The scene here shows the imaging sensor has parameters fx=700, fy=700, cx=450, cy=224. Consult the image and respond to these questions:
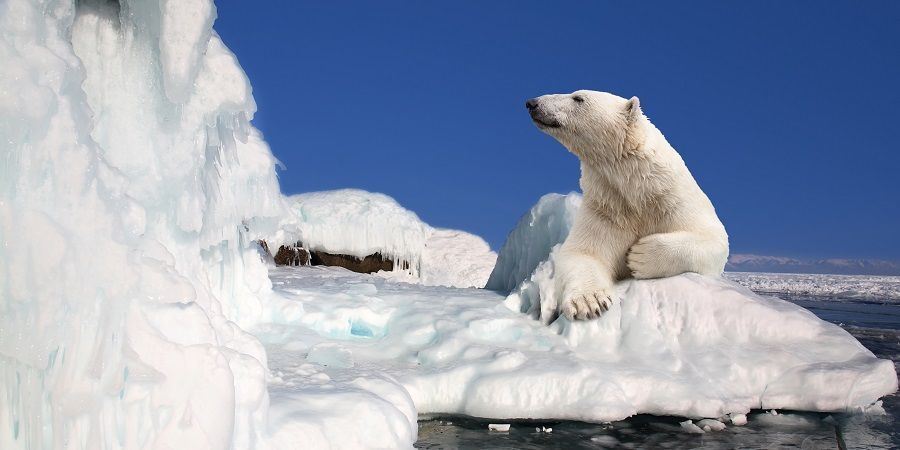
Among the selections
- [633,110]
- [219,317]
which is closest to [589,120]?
[633,110]

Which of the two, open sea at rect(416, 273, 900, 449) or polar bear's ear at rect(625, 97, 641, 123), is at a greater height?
polar bear's ear at rect(625, 97, 641, 123)

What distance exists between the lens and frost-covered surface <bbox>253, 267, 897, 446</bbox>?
139 inches

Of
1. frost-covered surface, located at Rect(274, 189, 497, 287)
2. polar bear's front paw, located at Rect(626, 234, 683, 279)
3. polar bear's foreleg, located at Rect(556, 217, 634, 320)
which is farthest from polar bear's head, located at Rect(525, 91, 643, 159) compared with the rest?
frost-covered surface, located at Rect(274, 189, 497, 287)

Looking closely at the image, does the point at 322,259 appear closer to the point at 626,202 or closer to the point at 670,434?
the point at 626,202

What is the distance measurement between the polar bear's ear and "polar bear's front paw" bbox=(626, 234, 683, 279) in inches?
32.3

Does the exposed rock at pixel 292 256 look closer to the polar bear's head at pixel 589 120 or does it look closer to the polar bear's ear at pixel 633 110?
the polar bear's head at pixel 589 120

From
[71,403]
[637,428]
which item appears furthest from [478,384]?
[71,403]

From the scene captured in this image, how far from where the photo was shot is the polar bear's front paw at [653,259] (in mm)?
4605

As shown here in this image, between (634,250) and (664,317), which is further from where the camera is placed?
(634,250)

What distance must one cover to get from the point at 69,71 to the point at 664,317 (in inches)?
138

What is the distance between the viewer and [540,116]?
5.02 m

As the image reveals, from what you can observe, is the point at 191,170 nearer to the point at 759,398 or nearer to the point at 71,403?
the point at 71,403

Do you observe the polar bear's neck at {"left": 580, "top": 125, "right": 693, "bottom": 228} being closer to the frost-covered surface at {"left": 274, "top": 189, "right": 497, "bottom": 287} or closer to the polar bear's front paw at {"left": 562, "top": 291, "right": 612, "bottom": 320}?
the polar bear's front paw at {"left": 562, "top": 291, "right": 612, "bottom": 320}

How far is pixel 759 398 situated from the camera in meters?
3.85
